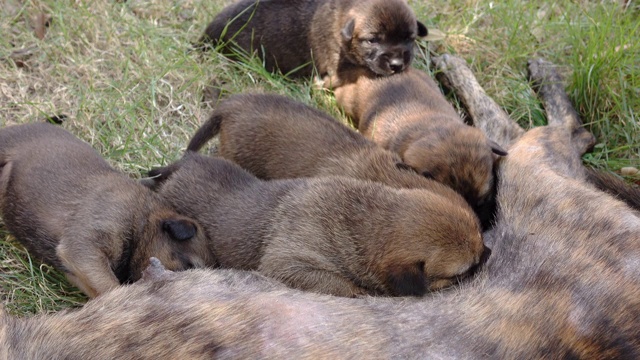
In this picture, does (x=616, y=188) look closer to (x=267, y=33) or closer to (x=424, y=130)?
(x=424, y=130)

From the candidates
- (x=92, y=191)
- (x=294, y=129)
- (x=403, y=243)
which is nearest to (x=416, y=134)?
(x=294, y=129)

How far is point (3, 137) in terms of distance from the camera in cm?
443

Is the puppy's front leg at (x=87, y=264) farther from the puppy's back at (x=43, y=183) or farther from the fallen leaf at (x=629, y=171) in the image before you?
the fallen leaf at (x=629, y=171)

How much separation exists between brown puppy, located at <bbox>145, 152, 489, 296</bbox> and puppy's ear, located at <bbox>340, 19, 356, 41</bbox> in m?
1.92

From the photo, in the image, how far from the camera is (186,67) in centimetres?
580

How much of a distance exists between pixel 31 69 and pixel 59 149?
171 centimetres

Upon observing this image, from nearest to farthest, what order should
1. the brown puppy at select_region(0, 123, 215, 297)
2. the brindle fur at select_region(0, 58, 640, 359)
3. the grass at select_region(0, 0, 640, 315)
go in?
1. the brindle fur at select_region(0, 58, 640, 359)
2. the brown puppy at select_region(0, 123, 215, 297)
3. the grass at select_region(0, 0, 640, 315)

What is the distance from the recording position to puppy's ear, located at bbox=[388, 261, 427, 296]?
131 inches

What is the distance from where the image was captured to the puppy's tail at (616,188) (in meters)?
4.13

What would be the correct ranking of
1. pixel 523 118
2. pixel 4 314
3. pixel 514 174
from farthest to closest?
1. pixel 523 118
2. pixel 514 174
3. pixel 4 314

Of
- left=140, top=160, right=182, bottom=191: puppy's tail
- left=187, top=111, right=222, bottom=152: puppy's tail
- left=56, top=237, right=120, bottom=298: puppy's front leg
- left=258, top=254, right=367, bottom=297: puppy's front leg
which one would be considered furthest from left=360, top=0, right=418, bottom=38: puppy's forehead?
left=56, top=237, right=120, bottom=298: puppy's front leg

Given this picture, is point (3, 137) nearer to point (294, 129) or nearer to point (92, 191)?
point (92, 191)

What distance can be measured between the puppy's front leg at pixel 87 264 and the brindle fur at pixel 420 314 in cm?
76

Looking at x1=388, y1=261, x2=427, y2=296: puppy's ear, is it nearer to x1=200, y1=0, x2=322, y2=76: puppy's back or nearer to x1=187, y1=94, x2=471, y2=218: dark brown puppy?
x1=187, y1=94, x2=471, y2=218: dark brown puppy
